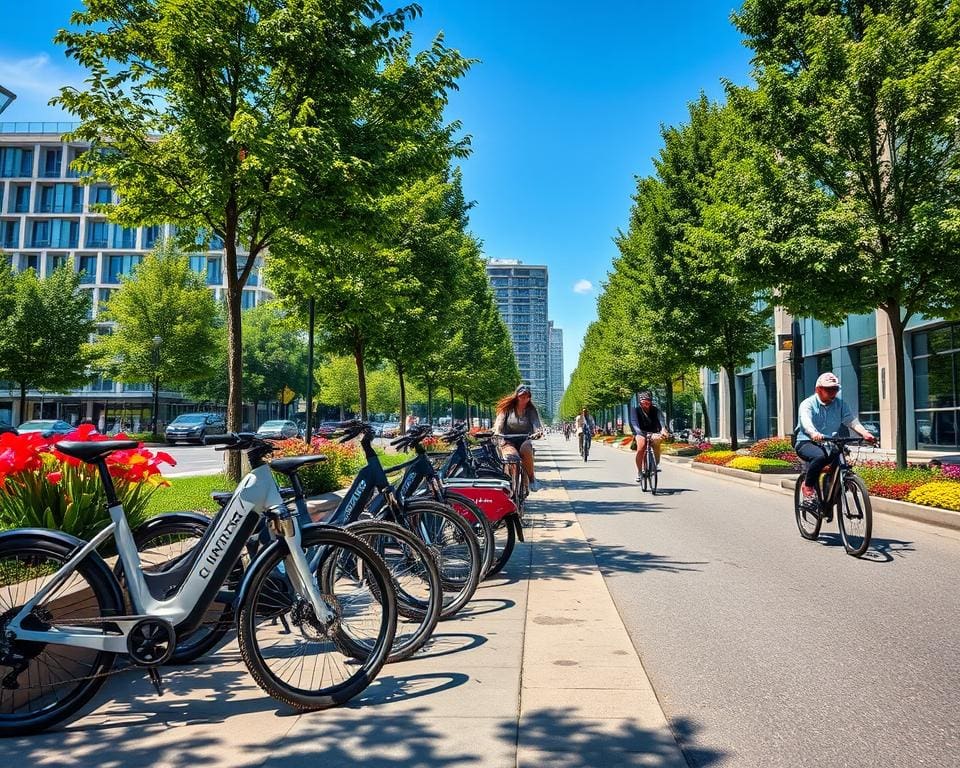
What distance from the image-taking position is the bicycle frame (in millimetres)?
3416

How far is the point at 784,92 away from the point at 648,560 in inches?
426

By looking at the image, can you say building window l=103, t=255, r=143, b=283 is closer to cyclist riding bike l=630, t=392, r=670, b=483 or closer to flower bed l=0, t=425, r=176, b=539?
cyclist riding bike l=630, t=392, r=670, b=483

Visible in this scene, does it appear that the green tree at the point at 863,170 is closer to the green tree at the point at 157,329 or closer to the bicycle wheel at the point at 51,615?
the bicycle wheel at the point at 51,615

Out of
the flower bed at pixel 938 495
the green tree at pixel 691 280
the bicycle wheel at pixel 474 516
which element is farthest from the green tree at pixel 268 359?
the bicycle wheel at pixel 474 516

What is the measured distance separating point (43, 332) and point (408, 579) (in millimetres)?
39215

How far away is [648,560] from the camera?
7.38m

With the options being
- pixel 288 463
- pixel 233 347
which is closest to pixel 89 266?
pixel 233 347

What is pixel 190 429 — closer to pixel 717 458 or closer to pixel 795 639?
pixel 717 458

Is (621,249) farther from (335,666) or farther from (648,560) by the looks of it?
(335,666)

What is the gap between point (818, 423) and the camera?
816 centimetres

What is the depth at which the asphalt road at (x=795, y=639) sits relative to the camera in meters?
3.11

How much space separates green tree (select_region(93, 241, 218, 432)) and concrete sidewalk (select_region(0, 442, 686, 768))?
3884cm

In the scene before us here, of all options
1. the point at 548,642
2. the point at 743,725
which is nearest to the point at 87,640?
the point at 548,642

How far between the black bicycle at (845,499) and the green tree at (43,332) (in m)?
38.3
